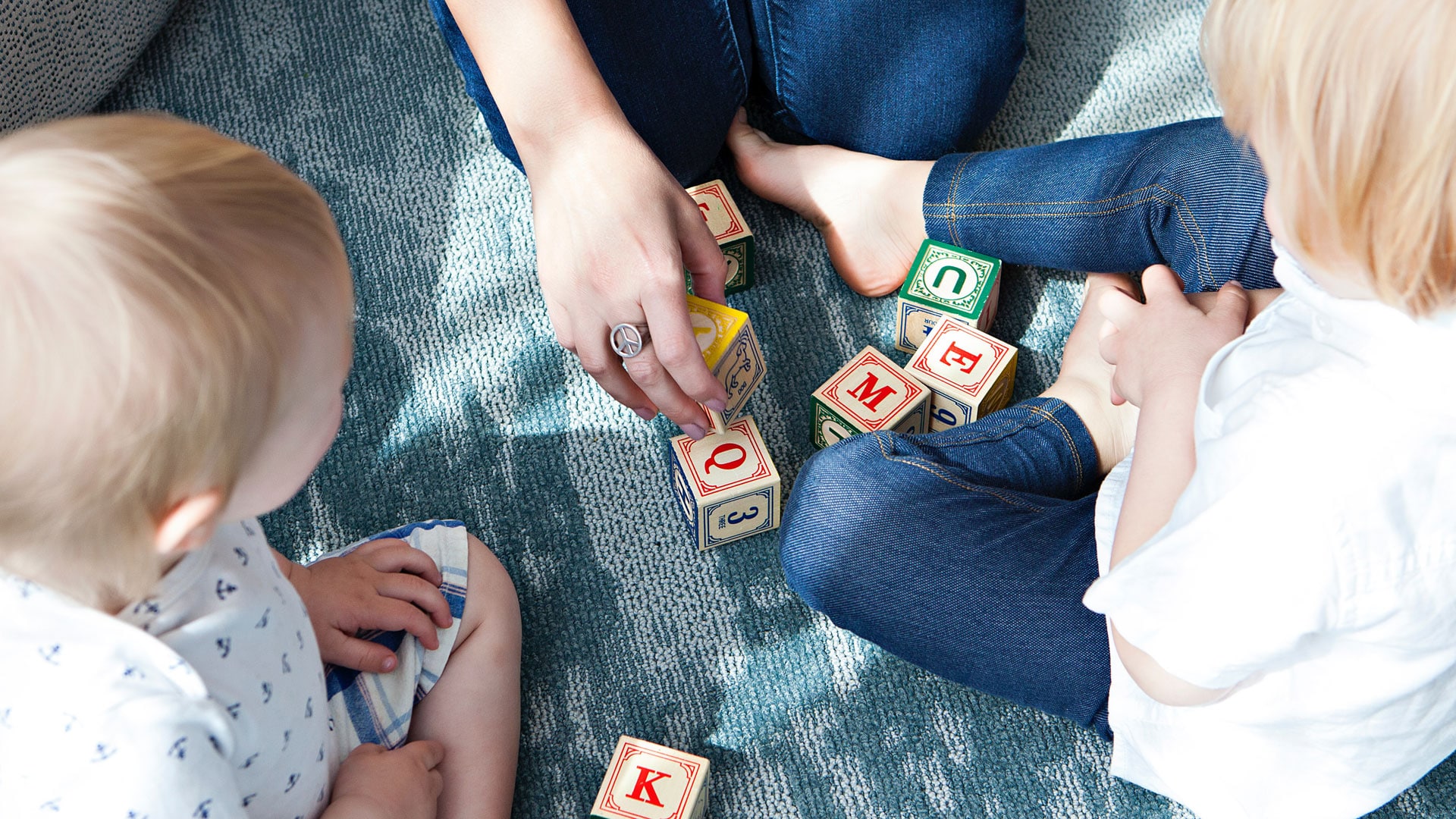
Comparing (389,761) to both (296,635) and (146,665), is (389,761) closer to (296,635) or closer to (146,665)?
(296,635)

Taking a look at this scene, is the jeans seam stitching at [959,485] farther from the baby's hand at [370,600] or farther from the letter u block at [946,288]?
the baby's hand at [370,600]

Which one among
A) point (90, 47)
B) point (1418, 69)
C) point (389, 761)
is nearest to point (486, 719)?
point (389, 761)

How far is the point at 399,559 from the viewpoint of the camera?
92 centimetres

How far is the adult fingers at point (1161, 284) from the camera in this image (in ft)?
3.15

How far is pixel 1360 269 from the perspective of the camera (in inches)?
23.6

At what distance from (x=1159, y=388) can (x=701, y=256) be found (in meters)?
0.38

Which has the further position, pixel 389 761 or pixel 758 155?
pixel 758 155

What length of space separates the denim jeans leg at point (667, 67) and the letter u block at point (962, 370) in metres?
0.35

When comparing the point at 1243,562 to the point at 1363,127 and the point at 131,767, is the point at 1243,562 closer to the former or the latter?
the point at 1363,127

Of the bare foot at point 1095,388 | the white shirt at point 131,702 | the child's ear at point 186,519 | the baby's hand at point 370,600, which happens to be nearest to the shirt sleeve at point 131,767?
the white shirt at point 131,702

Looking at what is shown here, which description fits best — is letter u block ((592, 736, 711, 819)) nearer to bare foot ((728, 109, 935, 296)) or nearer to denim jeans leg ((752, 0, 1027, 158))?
bare foot ((728, 109, 935, 296))

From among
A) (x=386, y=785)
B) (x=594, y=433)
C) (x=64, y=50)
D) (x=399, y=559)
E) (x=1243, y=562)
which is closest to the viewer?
(x=1243, y=562)

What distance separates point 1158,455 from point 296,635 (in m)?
0.62

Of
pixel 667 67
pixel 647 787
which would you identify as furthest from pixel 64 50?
pixel 647 787
